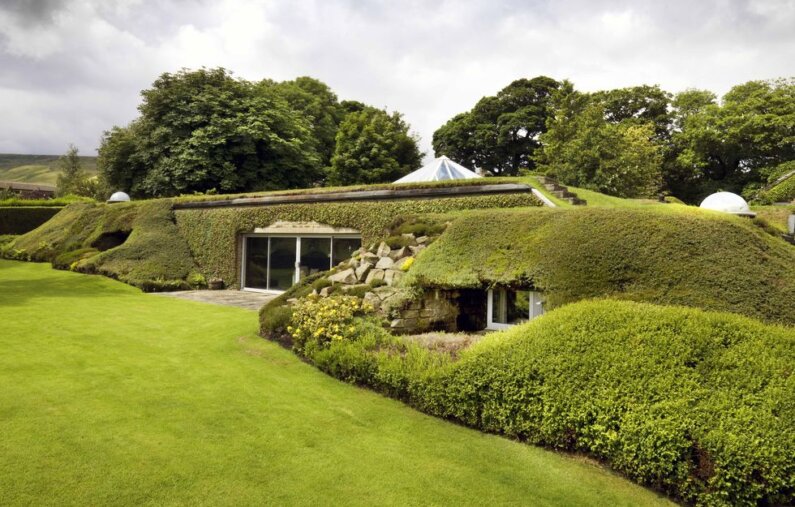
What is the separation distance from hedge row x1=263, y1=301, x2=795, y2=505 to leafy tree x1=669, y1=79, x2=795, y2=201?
3699 centimetres

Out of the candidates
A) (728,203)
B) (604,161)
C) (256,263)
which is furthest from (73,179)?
(728,203)

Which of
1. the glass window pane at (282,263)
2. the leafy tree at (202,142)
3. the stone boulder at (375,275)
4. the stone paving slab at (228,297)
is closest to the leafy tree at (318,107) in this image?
the leafy tree at (202,142)

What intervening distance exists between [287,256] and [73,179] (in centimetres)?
4924

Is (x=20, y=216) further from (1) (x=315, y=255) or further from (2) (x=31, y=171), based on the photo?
(2) (x=31, y=171)

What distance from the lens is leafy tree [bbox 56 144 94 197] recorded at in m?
52.0

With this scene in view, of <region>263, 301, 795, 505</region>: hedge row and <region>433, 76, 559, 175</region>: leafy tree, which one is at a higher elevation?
<region>433, 76, 559, 175</region>: leafy tree

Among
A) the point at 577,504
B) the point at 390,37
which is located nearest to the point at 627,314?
the point at 577,504

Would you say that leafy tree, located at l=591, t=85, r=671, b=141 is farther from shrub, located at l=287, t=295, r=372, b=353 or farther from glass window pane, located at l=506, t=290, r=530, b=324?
shrub, located at l=287, t=295, r=372, b=353

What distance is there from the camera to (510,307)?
9633 millimetres

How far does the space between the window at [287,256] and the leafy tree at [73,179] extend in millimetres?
42993

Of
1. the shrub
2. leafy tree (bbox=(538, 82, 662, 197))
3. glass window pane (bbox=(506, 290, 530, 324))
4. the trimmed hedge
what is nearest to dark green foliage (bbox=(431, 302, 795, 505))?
the shrub

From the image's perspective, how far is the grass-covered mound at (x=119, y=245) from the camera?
60.1 feet

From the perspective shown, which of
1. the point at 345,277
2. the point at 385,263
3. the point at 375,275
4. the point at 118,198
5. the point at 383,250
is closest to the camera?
the point at 375,275

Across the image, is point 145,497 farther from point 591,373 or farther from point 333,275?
point 333,275
